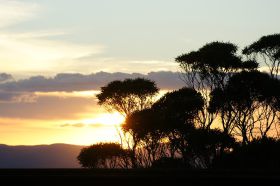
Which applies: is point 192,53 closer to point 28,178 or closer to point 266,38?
point 266,38

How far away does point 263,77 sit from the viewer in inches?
2234

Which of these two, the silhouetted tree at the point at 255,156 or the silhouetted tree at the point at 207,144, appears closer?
the silhouetted tree at the point at 255,156

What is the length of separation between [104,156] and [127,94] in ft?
27.9

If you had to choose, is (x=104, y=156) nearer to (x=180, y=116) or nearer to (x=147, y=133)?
(x=147, y=133)

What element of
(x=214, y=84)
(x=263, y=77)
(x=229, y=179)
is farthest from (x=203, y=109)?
(x=229, y=179)

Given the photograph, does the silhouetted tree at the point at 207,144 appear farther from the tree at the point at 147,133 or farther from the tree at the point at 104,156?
the tree at the point at 104,156

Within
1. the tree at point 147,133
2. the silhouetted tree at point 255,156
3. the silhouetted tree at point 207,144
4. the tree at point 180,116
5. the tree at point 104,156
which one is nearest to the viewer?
the silhouetted tree at point 255,156

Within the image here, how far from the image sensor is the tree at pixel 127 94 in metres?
65.6

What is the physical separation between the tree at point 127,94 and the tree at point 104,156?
5.30 meters

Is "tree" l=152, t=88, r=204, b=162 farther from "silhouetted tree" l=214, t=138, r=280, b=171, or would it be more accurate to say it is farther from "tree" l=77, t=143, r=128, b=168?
"tree" l=77, t=143, r=128, b=168

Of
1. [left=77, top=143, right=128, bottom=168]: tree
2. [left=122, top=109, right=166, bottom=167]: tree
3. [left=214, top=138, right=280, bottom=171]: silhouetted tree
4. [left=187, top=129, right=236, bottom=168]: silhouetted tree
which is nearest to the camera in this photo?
[left=214, top=138, right=280, bottom=171]: silhouetted tree

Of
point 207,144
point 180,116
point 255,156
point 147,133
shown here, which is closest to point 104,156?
point 147,133

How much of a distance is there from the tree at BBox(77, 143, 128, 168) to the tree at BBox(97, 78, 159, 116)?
530 centimetres

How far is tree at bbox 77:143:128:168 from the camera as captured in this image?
67.4 meters
